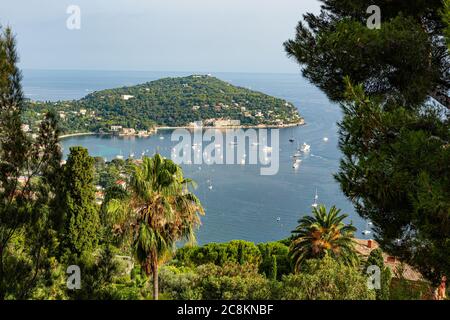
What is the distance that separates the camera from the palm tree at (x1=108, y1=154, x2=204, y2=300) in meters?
5.57

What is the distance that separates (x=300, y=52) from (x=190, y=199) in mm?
2697

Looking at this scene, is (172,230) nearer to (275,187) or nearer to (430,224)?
(430,224)

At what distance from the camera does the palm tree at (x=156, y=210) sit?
18.3 feet

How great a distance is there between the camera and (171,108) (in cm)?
6200

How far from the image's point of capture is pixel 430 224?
2.65 m

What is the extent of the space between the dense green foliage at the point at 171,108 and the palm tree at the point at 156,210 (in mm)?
50537

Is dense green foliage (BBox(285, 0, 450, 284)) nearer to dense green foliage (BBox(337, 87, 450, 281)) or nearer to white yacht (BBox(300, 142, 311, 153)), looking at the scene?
dense green foliage (BBox(337, 87, 450, 281))

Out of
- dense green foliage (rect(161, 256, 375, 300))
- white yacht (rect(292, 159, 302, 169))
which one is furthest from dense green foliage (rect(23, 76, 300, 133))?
dense green foliage (rect(161, 256, 375, 300))

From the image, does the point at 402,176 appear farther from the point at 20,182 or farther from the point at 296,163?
the point at 296,163

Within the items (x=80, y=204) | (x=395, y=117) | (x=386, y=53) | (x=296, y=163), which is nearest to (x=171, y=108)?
(x=296, y=163)

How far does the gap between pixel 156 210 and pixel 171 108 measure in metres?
57.2

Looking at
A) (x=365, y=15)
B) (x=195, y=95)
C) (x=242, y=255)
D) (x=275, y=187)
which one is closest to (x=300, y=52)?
(x=365, y=15)

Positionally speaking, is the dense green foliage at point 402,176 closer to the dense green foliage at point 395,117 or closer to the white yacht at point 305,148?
the dense green foliage at point 395,117

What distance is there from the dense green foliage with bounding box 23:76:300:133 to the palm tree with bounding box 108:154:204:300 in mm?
50537
